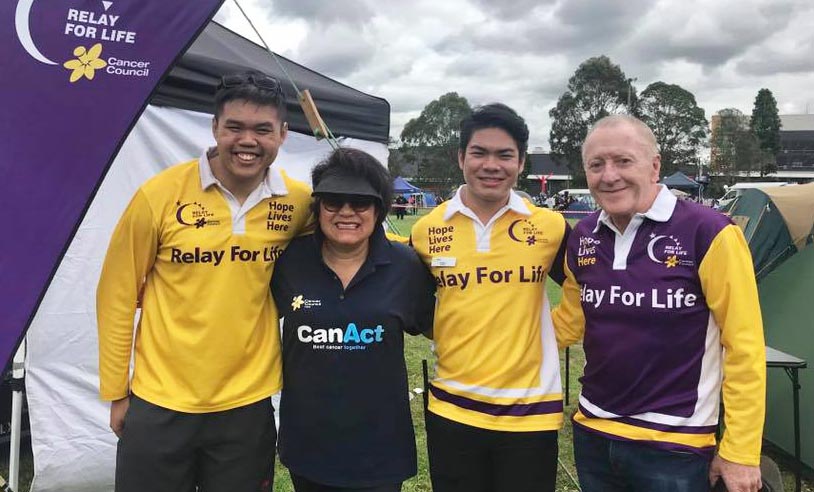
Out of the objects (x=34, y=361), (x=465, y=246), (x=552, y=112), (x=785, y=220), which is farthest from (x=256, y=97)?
(x=552, y=112)

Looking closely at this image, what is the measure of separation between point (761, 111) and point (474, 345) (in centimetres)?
7840

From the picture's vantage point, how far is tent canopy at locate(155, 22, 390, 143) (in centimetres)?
337

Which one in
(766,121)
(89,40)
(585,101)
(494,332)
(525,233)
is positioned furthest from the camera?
(766,121)

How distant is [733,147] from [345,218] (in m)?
57.8

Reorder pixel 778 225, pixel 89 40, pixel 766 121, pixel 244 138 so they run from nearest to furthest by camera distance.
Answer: pixel 89 40 < pixel 244 138 < pixel 778 225 < pixel 766 121

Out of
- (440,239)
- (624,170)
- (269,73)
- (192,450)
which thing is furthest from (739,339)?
(269,73)

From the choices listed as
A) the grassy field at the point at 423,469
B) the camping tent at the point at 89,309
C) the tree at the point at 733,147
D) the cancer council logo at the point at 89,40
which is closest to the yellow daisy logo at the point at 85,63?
the cancer council logo at the point at 89,40

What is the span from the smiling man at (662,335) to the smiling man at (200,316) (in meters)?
1.16

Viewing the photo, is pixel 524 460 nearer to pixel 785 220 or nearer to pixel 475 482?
pixel 475 482

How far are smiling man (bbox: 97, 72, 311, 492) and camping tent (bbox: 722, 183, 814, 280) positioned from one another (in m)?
3.62

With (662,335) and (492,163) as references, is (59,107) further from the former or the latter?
(662,335)

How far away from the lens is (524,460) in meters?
2.11

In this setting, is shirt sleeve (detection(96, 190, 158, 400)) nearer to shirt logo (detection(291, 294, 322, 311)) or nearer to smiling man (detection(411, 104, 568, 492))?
shirt logo (detection(291, 294, 322, 311))

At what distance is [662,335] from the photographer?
187cm
